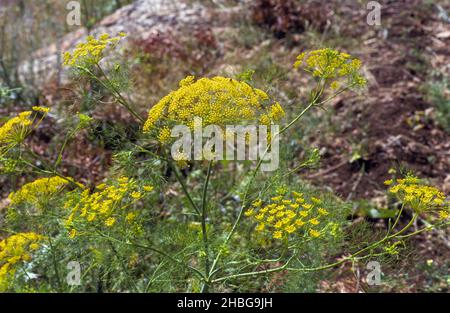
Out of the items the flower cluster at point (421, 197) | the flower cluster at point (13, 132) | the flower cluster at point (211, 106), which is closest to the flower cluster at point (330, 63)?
the flower cluster at point (211, 106)

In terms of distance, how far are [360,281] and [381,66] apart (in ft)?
9.64

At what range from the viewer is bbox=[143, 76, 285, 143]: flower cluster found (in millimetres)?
2451

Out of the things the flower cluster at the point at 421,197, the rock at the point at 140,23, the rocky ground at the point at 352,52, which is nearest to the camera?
the flower cluster at the point at 421,197

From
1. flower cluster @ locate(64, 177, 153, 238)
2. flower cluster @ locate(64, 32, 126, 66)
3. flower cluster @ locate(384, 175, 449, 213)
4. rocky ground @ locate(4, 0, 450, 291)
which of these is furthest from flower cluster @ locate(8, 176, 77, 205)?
rocky ground @ locate(4, 0, 450, 291)

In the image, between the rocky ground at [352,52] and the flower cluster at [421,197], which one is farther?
the rocky ground at [352,52]

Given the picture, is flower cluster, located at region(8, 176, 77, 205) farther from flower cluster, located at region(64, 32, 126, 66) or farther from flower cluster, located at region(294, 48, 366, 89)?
flower cluster, located at region(294, 48, 366, 89)

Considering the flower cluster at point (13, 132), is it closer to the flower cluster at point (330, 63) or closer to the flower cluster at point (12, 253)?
the flower cluster at point (12, 253)

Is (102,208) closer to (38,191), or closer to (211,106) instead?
(38,191)

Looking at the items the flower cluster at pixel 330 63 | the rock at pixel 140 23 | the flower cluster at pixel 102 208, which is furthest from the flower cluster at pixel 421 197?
the rock at pixel 140 23

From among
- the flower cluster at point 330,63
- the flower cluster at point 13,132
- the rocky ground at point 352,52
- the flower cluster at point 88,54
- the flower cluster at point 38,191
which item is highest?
the flower cluster at point 88,54

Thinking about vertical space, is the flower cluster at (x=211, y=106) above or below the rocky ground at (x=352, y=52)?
above

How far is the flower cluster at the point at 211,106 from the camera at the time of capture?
245 cm

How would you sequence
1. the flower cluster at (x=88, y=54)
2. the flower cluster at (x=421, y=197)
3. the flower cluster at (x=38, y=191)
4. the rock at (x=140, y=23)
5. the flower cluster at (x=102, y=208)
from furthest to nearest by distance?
the rock at (x=140, y=23)
the flower cluster at (x=38, y=191)
the flower cluster at (x=88, y=54)
the flower cluster at (x=102, y=208)
the flower cluster at (x=421, y=197)
